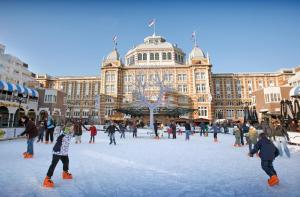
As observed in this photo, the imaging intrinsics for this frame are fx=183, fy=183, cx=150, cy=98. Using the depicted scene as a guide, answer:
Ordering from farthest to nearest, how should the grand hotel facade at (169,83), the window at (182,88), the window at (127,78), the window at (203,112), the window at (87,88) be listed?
the window at (87,88) → the window at (127,78) → the window at (182,88) → the grand hotel facade at (169,83) → the window at (203,112)

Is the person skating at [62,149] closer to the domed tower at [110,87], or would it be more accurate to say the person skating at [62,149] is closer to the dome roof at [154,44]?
the domed tower at [110,87]

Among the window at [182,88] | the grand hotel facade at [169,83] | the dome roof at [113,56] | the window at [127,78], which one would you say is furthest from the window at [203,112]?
the dome roof at [113,56]

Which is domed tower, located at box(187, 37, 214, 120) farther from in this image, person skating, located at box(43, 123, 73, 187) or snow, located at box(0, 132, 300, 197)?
person skating, located at box(43, 123, 73, 187)

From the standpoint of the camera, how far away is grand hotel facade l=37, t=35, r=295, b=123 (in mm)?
49906

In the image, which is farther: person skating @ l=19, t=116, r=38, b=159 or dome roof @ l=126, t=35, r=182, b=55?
dome roof @ l=126, t=35, r=182, b=55

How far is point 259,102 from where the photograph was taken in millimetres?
38844

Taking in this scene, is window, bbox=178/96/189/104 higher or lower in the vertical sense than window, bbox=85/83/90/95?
lower

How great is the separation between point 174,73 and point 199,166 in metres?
47.2

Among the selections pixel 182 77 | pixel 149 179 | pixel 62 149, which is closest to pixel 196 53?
pixel 182 77

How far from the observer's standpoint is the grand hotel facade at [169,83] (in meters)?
49.9

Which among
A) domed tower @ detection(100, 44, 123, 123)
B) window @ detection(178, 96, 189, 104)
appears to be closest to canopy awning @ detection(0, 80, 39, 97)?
domed tower @ detection(100, 44, 123, 123)

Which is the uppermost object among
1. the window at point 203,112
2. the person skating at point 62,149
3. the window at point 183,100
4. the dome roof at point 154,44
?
the dome roof at point 154,44

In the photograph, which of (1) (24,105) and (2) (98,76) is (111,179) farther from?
(2) (98,76)

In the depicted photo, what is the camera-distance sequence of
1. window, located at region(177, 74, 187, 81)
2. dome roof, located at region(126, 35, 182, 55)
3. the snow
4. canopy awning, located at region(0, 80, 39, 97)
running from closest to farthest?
1. the snow
2. canopy awning, located at region(0, 80, 39, 97)
3. window, located at region(177, 74, 187, 81)
4. dome roof, located at region(126, 35, 182, 55)
